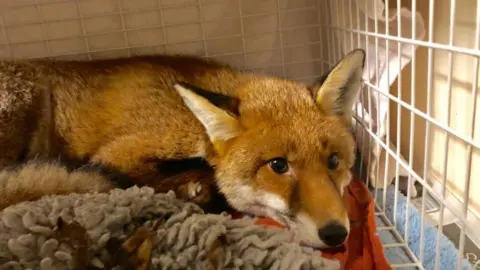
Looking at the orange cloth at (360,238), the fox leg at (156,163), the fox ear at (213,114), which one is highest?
the fox ear at (213,114)

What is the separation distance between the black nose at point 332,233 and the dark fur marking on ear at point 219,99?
12.9 inches

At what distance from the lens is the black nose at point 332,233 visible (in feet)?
2.74

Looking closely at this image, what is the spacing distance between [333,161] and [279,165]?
12 centimetres

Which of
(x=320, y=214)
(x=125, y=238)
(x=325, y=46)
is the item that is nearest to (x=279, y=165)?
(x=320, y=214)

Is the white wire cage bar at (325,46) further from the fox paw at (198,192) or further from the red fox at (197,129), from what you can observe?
the fox paw at (198,192)

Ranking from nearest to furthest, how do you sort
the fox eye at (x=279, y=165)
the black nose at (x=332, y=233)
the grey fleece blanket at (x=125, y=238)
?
the grey fleece blanket at (x=125, y=238) < the black nose at (x=332, y=233) < the fox eye at (x=279, y=165)

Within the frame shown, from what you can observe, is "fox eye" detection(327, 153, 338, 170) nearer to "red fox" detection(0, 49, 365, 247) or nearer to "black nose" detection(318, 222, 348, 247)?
"red fox" detection(0, 49, 365, 247)

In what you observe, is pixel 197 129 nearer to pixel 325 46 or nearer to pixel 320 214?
pixel 320 214

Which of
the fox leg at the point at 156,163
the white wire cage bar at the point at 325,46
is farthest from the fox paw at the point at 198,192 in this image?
the white wire cage bar at the point at 325,46

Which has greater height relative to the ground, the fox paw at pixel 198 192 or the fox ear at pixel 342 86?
the fox ear at pixel 342 86

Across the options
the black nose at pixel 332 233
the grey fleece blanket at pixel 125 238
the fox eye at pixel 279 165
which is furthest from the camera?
the fox eye at pixel 279 165

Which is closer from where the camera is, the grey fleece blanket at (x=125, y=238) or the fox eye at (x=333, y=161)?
the grey fleece blanket at (x=125, y=238)

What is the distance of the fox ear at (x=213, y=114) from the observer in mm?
975

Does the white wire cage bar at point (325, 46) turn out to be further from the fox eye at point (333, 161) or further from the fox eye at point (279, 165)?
the fox eye at point (279, 165)
